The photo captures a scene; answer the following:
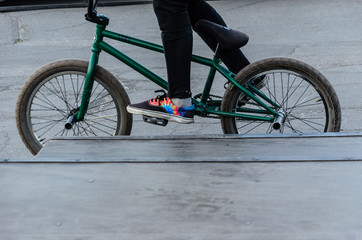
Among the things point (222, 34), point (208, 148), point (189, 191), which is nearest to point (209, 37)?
point (222, 34)

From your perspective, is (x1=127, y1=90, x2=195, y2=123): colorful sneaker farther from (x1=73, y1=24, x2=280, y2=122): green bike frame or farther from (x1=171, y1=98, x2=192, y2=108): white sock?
(x1=73, y1=24, x2=280, y2=122): green bike frame

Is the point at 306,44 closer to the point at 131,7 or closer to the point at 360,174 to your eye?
the point at 131,7

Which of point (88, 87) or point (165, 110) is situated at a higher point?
point (88, 87)

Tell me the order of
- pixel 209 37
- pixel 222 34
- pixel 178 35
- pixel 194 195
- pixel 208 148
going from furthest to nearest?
pixel 209 37
pixel 222 34
pixel 178 35
pixel 208 148
pixel 194 195

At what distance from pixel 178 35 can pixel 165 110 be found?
1.70 ft

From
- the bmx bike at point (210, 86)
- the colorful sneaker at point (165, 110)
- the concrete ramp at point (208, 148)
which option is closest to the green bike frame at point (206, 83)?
the bmx bike at point (210, 86)

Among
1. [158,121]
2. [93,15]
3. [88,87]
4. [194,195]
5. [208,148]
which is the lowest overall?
[194,195]

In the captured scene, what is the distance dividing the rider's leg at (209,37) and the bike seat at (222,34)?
0.28ft

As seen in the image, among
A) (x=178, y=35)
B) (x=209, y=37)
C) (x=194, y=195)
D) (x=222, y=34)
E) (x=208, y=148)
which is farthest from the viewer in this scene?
(x=209, y=37)

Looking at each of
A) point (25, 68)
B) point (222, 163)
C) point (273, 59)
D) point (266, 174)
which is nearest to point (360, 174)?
point (266, 174)

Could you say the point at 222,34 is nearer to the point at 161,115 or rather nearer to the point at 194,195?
the point at 161,115

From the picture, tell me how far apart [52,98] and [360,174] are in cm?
434

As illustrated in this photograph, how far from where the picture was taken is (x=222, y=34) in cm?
417

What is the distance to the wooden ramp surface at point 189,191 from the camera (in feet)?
7.77
